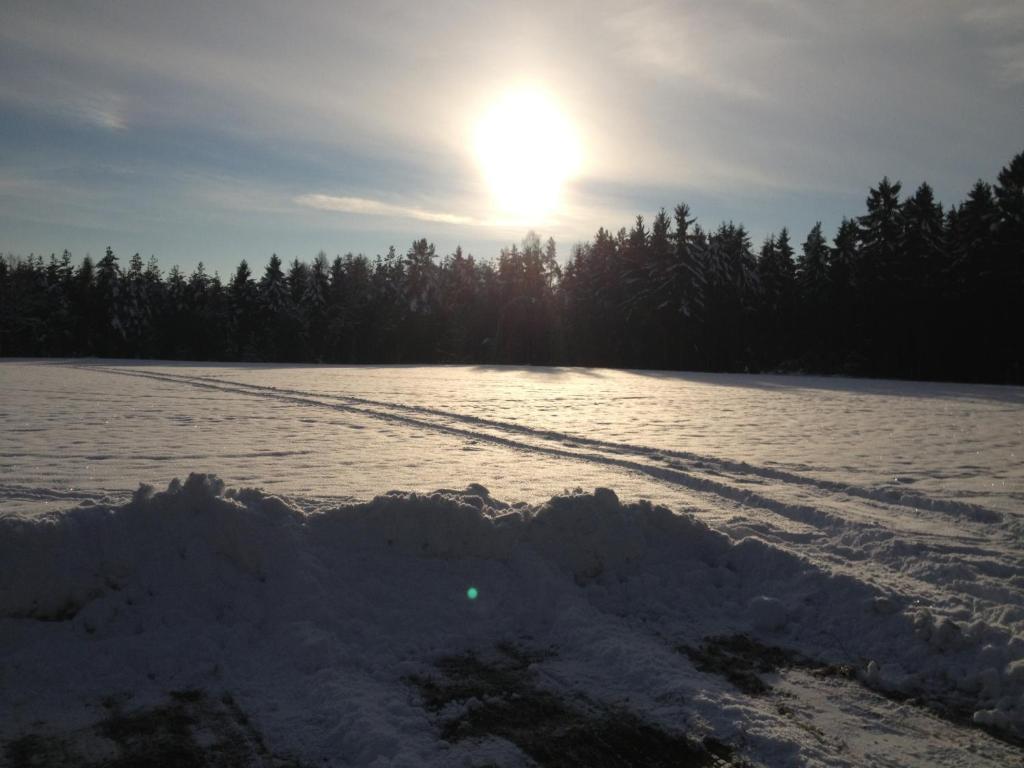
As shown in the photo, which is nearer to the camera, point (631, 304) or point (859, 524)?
point (859, 524)

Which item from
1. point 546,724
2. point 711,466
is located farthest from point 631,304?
point 546,724

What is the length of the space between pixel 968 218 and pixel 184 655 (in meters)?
49.9

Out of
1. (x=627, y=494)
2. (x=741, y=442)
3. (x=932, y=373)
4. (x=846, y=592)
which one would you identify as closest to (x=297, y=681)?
(x=846, y=592)

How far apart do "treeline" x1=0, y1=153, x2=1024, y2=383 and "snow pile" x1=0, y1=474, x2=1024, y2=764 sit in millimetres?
43616

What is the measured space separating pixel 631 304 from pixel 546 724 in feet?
180

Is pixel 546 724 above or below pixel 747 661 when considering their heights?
below

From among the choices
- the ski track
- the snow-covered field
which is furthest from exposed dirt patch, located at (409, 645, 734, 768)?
the ski track

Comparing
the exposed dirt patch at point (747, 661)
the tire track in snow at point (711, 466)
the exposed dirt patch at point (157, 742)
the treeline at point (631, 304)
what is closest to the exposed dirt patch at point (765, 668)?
the exposed dirt patch at point (747, 661)

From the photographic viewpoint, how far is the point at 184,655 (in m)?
3.95

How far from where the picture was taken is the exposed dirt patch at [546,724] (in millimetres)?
3156

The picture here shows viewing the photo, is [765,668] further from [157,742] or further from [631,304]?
[631,304]

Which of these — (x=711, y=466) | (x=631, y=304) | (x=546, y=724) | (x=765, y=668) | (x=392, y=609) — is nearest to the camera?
(x=546, y=724)

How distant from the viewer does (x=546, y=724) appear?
3428mm

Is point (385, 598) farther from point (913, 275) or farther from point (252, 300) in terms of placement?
point (252, 300)
